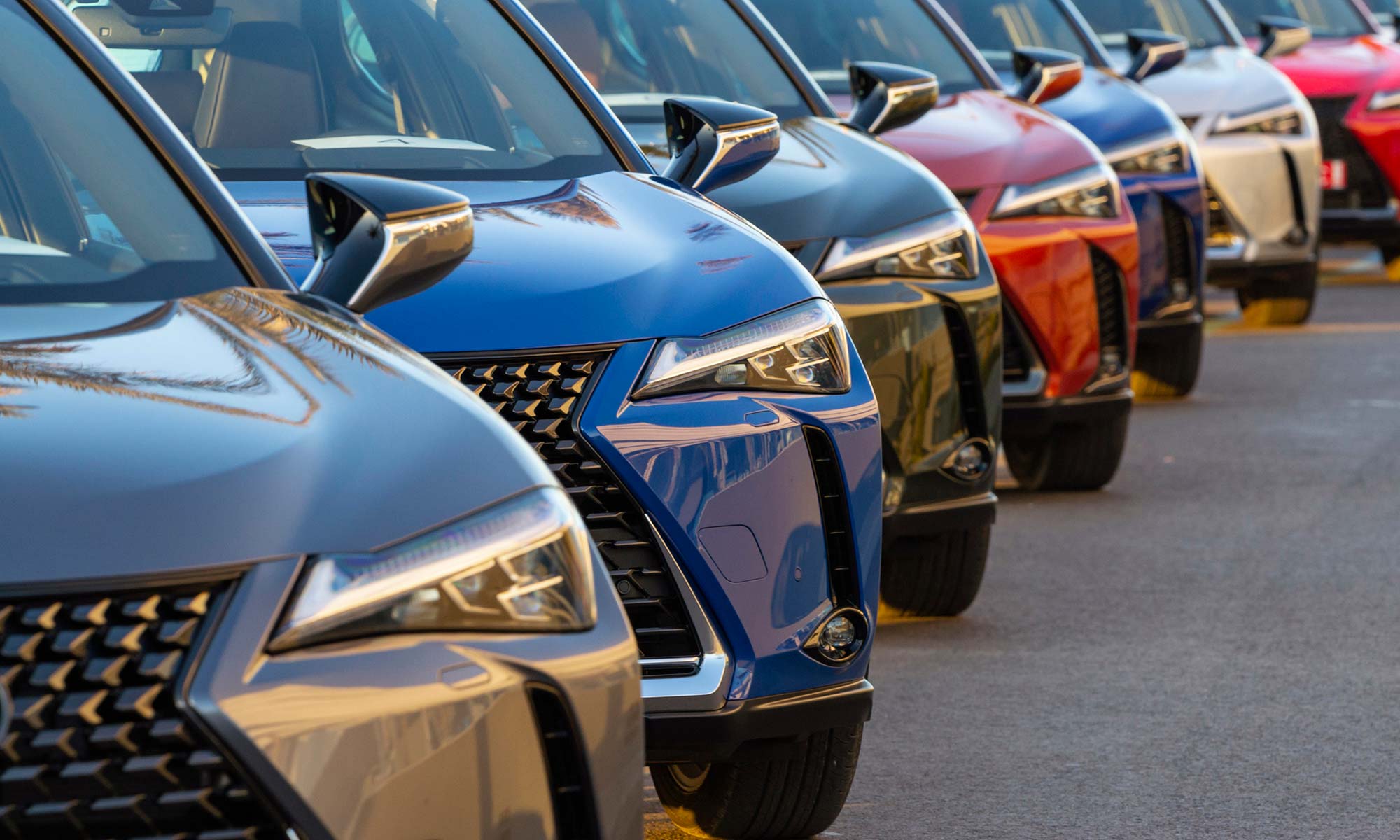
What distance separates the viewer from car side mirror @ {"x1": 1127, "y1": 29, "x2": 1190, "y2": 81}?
10.1m

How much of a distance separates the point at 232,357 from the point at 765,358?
1.34 metres

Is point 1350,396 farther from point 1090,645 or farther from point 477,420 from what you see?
point 477,420

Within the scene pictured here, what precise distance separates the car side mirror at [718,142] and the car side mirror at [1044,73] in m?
3.51

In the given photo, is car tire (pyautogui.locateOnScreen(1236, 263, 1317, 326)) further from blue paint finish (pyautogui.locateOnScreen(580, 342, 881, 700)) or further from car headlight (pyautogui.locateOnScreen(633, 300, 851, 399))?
blue paint finish (pyautogui.locateOnScreen(580, 342, 881, 700))

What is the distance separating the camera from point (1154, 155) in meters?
9.09

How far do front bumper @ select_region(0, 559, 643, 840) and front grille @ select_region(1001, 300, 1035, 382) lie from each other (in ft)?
16.6

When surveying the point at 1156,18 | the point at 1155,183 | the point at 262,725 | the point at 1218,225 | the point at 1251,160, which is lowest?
the point at 1218,225

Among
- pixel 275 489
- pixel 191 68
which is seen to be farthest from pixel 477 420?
pixel 191 68

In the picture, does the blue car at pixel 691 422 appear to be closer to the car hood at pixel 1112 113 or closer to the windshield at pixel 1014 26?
the car hood at pixel 1112 113

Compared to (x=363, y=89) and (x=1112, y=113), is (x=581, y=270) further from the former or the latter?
(x=1112, y=113)

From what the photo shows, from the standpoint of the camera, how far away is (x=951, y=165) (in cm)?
739

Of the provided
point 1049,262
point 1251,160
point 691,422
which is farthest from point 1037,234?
point 1251,160

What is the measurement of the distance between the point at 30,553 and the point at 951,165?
5.48 m

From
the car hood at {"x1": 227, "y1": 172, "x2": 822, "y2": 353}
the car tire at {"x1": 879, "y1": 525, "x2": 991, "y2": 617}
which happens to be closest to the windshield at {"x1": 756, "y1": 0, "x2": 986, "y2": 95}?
the car tire at {"x1": 879, "y1": 525, "x2": 991, "y2": 617}
